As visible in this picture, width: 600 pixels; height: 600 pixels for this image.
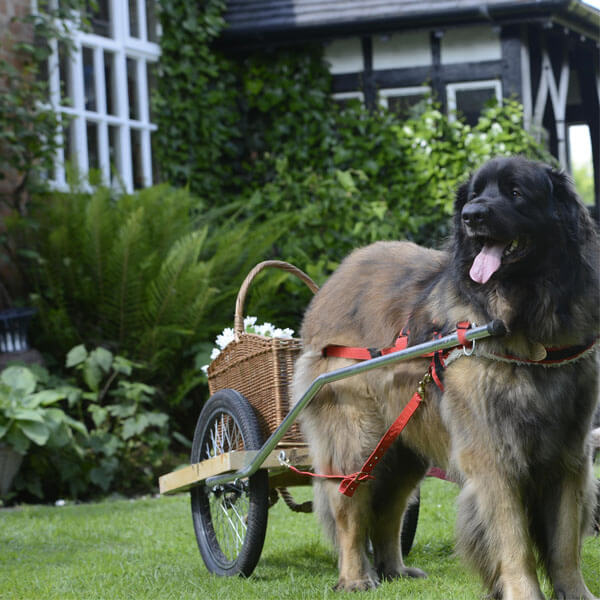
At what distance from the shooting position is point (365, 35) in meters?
12.2

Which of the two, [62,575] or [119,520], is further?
[119,520]

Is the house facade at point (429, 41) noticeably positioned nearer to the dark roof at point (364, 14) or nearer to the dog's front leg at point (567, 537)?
the dark roof at point (364, 14)

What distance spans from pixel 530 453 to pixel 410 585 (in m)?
0.98

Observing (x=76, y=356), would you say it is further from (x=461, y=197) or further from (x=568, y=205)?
(x=568, y=205)

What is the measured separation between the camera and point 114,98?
1093 centimetres

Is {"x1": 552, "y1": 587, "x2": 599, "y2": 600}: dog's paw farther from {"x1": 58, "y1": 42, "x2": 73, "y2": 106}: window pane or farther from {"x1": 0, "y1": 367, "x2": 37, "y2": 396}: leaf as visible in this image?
{"x1": 58, "y1": 42, "x2": 73, "y2": 106}: window pane

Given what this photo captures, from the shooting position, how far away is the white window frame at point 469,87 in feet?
39.0

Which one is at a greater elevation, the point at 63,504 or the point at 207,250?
the point at 207,250

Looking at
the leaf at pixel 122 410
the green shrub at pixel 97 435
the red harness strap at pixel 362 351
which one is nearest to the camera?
the red harness strap at pixel 362 351

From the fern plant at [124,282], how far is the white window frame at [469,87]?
3982 millimetres

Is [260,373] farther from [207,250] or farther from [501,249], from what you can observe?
[207,250]

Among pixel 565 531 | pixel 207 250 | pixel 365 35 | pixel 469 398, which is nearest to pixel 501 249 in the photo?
pixel 469 398

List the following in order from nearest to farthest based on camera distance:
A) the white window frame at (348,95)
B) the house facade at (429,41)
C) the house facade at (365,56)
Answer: the house facade at (365,56) < the house facade at (429,41) < the white window frame at (348,95)

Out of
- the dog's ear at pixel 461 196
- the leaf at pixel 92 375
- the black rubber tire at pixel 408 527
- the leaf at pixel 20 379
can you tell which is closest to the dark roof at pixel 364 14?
the leaf at pixel 92 375
